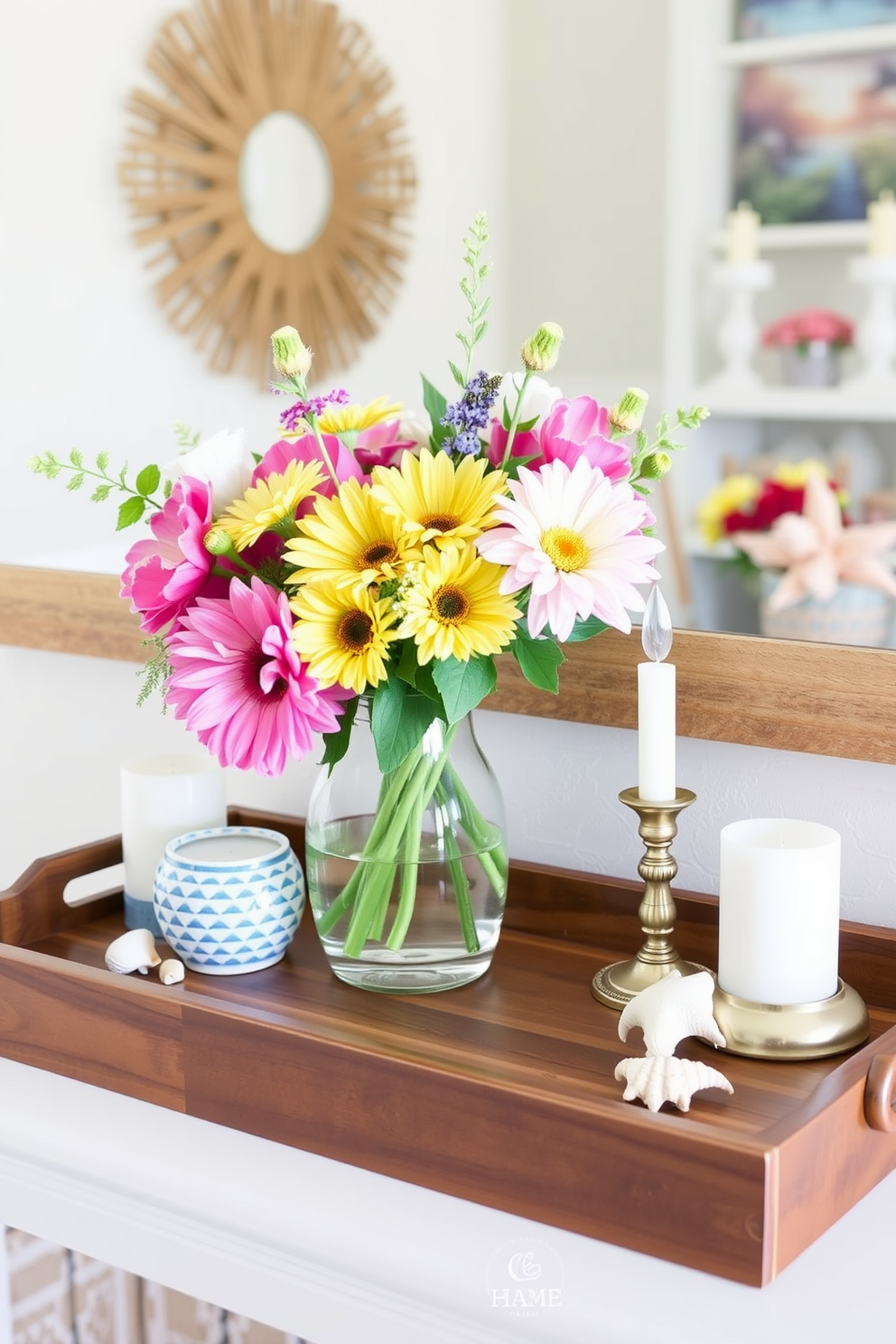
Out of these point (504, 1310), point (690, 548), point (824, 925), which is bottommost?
point (504, 1310)

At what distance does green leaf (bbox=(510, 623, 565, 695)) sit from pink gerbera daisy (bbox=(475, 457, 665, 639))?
0.18ft

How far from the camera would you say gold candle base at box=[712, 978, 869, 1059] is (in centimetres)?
75

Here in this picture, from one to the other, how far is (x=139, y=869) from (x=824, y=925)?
1.62 feet

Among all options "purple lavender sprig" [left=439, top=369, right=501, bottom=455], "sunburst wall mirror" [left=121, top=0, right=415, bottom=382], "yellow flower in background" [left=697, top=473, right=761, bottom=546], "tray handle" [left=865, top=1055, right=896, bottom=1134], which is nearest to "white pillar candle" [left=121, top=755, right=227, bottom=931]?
"purple lavender sprig" [left=439, top=369, right=501, bottom=455]

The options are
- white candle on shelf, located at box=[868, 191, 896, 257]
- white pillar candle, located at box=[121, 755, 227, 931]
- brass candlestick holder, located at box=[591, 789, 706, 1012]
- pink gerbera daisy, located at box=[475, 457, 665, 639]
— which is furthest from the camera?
white candle on shelf, located at box=[868, 191, 896, 257]

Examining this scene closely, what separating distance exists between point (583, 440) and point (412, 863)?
0.27 meters

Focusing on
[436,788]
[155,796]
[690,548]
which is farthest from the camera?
[690,548]

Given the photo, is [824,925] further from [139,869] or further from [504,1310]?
[139,869]

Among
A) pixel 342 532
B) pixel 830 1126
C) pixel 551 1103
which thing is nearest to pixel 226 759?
pixel 342 532

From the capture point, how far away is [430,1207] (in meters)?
0.70

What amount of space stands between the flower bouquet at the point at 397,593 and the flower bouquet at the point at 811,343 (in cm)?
166

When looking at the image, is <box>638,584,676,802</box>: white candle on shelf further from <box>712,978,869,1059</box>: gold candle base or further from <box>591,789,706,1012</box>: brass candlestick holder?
<box>712,978,869,1059</box>: gold candle base

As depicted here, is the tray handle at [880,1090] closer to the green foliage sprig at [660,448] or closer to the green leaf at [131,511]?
the green foliage sprig at [660,448]

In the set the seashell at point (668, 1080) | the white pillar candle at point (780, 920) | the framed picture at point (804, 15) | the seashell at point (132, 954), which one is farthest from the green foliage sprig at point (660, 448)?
the framed picture at point (804, 15)
